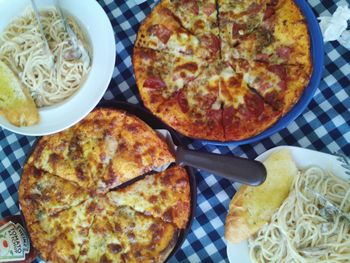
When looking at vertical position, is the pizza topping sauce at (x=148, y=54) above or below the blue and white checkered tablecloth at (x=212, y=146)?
above

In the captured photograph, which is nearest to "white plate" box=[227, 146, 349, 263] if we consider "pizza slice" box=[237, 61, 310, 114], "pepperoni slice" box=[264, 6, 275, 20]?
"pizza slice" box=[237, 61, 310, 114]

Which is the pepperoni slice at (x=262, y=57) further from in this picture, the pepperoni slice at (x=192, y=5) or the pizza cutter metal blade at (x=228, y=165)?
the pizza cutter metal blade at (x=228, y=165)

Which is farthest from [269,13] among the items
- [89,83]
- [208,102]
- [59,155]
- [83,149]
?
[59,155]

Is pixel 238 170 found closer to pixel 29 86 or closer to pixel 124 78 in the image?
pixel 124 78

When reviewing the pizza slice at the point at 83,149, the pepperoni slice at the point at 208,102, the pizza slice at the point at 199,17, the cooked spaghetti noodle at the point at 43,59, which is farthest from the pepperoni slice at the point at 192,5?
the pizza slice at the point at 83,149

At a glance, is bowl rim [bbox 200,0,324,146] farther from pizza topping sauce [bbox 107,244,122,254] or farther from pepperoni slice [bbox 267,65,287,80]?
pizza topping sauce [bbox 107,244,122,254]

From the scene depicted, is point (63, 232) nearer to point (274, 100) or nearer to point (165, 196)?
point (165, 196)

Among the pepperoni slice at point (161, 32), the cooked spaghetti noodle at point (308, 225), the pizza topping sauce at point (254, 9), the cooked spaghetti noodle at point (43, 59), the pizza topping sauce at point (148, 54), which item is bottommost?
the cooked spaghetti noodle at point (308, 225)
